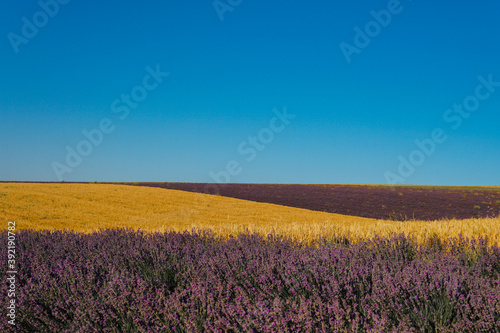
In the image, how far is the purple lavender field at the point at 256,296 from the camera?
2057 mm

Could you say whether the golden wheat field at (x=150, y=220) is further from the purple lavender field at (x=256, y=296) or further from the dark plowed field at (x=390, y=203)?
the dark plowed field at (x=390, y=203)

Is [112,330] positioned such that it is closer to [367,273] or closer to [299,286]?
[299,286]

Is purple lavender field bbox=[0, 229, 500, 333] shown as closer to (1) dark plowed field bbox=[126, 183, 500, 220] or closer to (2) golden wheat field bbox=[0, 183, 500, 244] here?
(2) golden wheat field bbox=[0, 183, 500, 244]

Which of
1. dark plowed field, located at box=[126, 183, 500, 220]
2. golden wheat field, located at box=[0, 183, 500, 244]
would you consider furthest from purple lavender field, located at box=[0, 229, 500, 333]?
dark plowed field, located at box=[126, 183, 500, 220]

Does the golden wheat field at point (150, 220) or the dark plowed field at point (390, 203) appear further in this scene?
the dark plowed field at point (390, 203)

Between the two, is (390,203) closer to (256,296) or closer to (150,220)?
(150,220)

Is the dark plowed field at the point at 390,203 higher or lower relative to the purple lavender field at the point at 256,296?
higher

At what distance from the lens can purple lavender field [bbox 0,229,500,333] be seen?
2.06 m

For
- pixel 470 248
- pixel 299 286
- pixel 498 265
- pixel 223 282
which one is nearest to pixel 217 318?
pixel 223 282

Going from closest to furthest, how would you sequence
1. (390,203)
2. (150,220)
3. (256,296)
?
1. (256,296)
2. (150,220)
3. (390,203)

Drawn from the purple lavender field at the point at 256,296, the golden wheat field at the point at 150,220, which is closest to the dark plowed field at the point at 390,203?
the golden wheat field at the point at 150,220

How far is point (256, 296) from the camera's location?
→ 2721 millimetres

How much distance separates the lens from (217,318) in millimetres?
2145

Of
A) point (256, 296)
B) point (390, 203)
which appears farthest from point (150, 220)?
A: point (390, 203)
